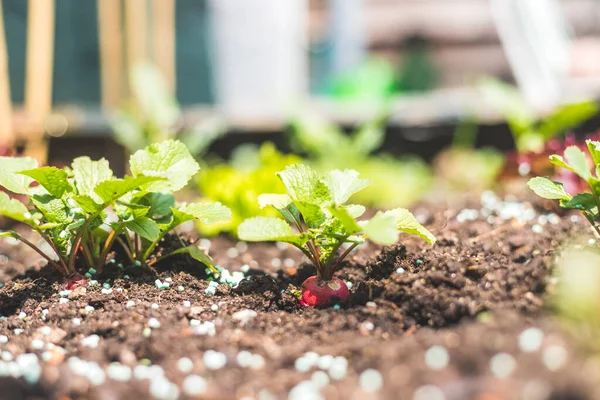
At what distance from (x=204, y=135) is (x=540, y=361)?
1.95m

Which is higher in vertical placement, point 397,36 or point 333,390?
point 397,36

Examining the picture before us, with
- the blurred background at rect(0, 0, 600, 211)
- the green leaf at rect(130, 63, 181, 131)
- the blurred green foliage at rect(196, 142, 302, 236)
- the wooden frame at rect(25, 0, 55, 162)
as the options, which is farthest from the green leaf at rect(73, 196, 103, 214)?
the wooden frame at rect(25, 0, 55, 162)

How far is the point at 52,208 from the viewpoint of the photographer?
1215mm

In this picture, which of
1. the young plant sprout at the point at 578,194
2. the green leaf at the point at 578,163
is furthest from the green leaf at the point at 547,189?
the green leaf at the point at 578,163

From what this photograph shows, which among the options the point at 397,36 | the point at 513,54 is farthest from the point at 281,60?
the point at 513,54

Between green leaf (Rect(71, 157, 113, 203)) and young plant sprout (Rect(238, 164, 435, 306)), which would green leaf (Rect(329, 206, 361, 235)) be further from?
green leaf (Rect(71, 157, 113, 203))

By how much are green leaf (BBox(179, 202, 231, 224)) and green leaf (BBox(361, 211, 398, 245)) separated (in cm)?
34

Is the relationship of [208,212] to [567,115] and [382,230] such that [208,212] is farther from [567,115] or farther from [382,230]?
[567,115]

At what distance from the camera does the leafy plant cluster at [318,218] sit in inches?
45.0

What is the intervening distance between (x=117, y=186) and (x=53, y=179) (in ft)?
0.58

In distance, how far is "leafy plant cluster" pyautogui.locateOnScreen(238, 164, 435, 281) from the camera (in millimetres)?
1144

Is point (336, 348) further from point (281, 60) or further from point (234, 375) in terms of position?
point (281, 60)

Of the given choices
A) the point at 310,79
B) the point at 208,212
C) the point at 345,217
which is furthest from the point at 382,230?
the point at 310,79

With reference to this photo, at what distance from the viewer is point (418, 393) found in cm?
74
